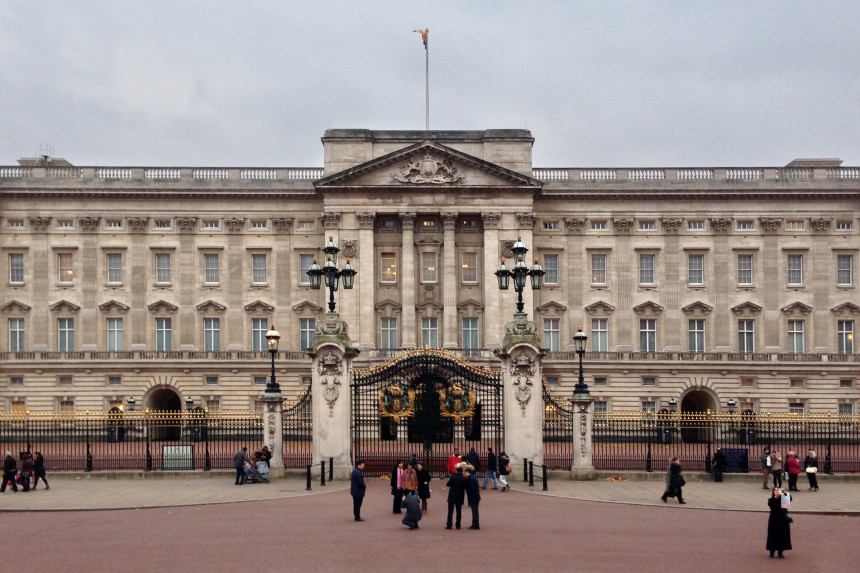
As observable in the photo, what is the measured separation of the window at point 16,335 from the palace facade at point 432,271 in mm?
94

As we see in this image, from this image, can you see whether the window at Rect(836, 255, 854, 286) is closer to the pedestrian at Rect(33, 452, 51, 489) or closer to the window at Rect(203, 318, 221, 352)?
the window at Rect(203, 318, 221, 352)

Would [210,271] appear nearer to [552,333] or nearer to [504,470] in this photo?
[552,333]

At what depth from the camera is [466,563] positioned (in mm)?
18250

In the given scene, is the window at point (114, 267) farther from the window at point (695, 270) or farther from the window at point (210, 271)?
the window at point (695, 270)

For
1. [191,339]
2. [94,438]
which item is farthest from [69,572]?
[191,339]

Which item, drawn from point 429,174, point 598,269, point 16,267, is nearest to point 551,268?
point 598,269

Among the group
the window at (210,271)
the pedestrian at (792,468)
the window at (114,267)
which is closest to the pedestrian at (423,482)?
the pedestrian at (792,468)

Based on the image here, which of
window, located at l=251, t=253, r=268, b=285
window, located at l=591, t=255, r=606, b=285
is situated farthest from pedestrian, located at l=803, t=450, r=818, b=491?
window, located at l=251, t=253, r=268, b=285

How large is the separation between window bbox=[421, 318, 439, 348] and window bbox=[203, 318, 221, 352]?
540 inches

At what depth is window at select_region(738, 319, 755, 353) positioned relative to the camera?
61281 mm

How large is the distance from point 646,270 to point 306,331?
23.4 m

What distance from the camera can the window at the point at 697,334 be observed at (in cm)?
6144

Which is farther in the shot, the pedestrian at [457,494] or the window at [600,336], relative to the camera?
the window at [600,336]

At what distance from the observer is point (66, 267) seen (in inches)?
2424
